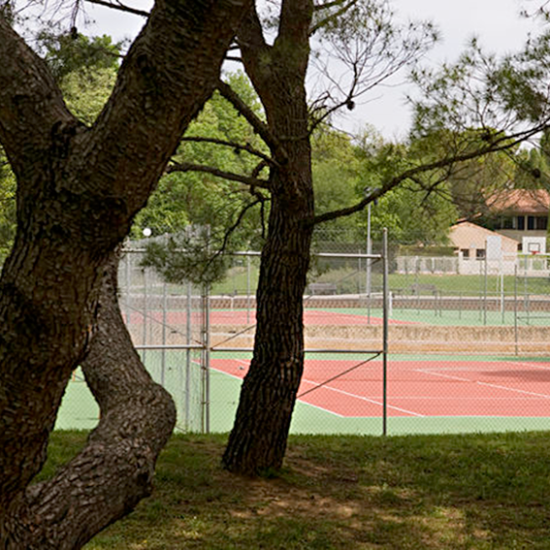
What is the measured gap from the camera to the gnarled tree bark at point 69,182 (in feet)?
7.91

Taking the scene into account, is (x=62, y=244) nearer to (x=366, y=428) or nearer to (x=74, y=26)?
(x=74, y=26)

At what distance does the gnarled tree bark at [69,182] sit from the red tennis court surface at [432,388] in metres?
13.0

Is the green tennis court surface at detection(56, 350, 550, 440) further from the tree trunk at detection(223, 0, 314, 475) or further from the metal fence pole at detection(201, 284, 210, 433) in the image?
the tree trunk at detection(223, 0, 314, 475)

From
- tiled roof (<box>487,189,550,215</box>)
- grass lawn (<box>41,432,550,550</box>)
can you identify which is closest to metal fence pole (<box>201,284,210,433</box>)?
grass lawn (<box>41,432,550,550</box>)

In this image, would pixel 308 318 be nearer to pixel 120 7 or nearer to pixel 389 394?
pixel 389 394

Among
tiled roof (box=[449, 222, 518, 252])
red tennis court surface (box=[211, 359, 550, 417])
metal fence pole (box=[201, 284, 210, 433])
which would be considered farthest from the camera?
tiled roof (box=[449, 222, 518, 252])

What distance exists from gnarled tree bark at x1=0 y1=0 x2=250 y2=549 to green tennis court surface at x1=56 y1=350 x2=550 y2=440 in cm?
743

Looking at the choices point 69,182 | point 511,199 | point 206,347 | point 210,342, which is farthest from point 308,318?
point 69,182

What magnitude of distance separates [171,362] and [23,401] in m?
11.2

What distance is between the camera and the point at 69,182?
8.20 ft

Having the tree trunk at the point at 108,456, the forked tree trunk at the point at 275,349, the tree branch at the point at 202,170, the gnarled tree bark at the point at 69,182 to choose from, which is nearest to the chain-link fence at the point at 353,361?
the forked tree trunk at the point at 275,349

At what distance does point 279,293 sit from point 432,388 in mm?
12053

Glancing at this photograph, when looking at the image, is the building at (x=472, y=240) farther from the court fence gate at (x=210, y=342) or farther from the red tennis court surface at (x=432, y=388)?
the red tennis court surface at (x=432, y=388)

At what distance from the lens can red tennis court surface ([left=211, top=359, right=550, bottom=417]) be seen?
16484 millimetres
